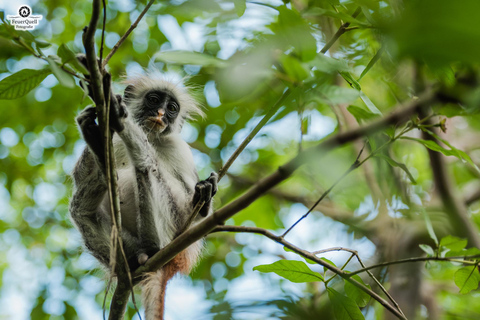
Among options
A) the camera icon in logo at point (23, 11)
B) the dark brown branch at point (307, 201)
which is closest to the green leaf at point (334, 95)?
the camera icon in logo at point (23, 11)

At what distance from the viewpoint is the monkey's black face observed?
4305 mm

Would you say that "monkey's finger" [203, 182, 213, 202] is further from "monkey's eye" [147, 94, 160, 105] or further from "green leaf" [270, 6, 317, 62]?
"green leaf" [270, 6, 317, 62]

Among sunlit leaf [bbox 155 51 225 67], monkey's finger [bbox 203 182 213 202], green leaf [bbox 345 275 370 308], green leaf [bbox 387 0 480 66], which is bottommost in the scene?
monkey's finger [bbox 203 182 213 202]

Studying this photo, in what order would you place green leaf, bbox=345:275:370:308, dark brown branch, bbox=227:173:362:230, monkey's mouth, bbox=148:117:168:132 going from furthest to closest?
1. dark brown branch, bbox=227:173:362:230
2. monkey's mouth, bbox=148:117:168:132
3. green leaf, bbox=345:275:370:308

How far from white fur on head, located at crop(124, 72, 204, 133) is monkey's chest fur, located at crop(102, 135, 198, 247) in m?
0.38

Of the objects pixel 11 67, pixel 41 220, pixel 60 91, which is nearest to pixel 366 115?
pixel 60 91

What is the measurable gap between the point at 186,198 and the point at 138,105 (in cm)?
116

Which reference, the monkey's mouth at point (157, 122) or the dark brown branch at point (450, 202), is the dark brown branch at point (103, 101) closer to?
the monkey's mouth at point (157, 122)

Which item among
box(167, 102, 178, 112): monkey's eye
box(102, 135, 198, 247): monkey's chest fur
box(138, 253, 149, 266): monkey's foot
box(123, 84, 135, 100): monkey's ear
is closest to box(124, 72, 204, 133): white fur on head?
box(123, 84, 135, 100): monkey's ear

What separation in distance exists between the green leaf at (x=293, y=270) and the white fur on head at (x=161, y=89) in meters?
2.90

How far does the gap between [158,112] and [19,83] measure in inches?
96.6

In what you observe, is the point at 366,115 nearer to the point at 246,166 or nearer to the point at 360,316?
the point at 360,316

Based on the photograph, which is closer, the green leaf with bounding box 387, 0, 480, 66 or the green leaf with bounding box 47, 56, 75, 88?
the green leaf with bounding box 387, 0, 480, 66

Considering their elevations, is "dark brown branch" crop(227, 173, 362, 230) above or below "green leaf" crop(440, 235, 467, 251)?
below
